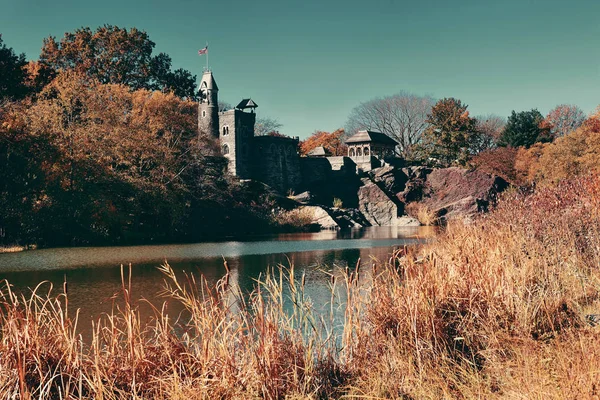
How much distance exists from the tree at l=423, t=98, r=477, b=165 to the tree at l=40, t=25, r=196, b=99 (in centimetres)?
2666

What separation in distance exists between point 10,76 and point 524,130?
42784 millimetres

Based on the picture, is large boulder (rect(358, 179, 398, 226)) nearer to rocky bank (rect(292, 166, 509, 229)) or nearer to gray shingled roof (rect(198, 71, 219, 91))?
rocky bank (rect(292, 166, 509, 229))

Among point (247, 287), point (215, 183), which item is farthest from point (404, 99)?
point (247, 287)

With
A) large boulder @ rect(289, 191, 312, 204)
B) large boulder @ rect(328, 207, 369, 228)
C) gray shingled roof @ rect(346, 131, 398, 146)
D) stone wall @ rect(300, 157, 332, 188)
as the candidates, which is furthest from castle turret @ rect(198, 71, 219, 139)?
gray shingled roof @ rect(346, 131, 398, 146)

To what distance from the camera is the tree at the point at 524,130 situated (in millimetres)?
52312

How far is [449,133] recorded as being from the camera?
57438mm

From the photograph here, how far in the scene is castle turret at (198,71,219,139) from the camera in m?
49.8

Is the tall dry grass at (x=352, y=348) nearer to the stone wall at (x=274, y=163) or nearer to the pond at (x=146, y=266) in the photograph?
the pond at (x=146, y=266)

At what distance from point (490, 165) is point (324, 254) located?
36434mm

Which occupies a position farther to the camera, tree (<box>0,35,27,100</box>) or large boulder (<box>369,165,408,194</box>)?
large boulder (<box>369,165,408,194</box>)

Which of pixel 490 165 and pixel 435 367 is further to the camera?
pixel 490 165

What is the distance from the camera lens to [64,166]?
27516 mm

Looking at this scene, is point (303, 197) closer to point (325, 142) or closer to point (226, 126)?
point (226, 126)

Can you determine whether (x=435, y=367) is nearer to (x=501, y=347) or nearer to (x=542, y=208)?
(x=501, y=347)
